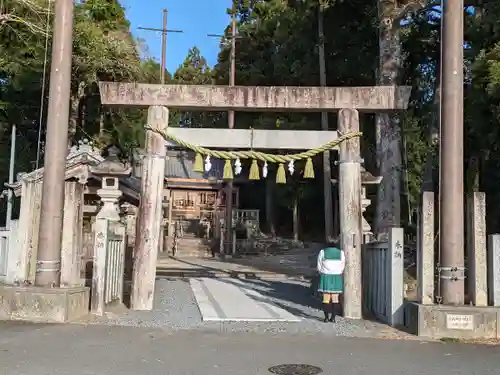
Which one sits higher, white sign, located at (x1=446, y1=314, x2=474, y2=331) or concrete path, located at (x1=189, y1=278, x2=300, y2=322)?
white sign, located at (x1=446, y1=314, x2=474, y2=331)

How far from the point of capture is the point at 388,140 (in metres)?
16.9

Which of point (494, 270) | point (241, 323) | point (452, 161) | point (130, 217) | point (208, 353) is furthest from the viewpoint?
point (130, 217)

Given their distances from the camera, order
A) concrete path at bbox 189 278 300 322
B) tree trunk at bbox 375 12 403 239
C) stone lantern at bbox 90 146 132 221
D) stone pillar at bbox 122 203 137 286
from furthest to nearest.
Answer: tree trunk at bbox 375 12 403 239 → stone pillar at bbox 122 203 137 286 → stone lantern at bbox 90 146 132 221 → concrete path at bbox 189 278 300 322

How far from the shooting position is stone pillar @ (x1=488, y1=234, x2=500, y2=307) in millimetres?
8547

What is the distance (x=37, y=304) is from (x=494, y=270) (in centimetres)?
727

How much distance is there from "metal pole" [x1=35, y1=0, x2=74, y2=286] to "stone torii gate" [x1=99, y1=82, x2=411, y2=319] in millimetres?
1155

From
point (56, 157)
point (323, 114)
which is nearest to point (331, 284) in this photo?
point (56, 157)

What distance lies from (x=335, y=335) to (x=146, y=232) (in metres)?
4.12

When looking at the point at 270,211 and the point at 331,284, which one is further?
the point at 270,211

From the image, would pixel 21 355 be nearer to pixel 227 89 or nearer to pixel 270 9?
pixel 227 89

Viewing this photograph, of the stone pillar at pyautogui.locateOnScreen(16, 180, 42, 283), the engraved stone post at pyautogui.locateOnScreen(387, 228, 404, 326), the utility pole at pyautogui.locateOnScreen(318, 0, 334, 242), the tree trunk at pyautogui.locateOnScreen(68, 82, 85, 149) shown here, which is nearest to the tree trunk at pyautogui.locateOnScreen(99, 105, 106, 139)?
the tree trunk at pyautogui.locateOnScreen(68, 82, 85, 149)

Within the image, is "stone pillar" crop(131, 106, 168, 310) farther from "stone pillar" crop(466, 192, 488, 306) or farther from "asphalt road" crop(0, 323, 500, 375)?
"stone pillar" crop(466, 192, 488, 306)

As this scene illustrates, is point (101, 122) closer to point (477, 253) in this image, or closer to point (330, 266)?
point (330, 266)

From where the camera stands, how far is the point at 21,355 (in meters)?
6.43
